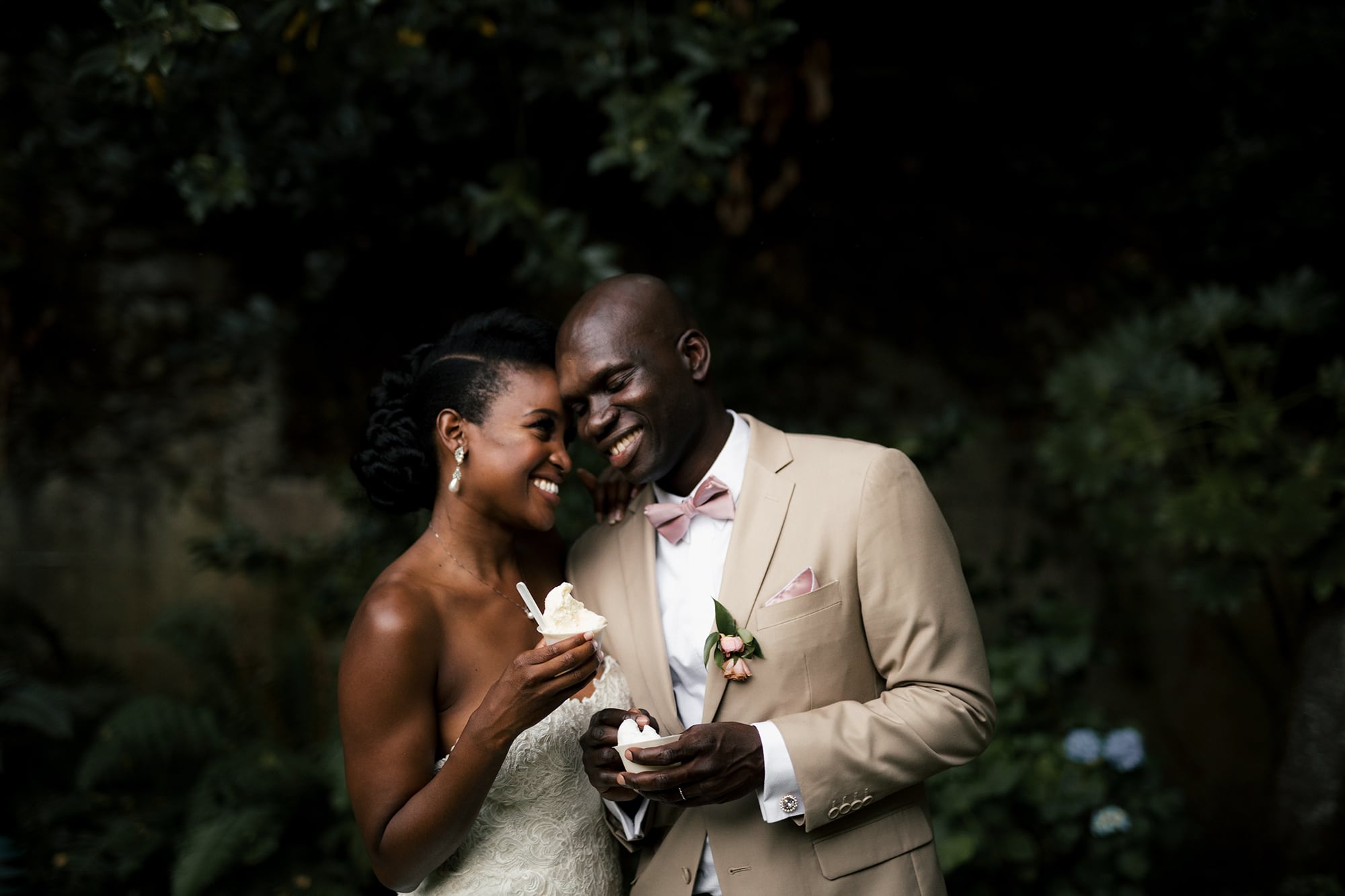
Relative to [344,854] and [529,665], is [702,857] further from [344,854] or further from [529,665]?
[344,854]

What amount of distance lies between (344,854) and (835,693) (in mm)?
2882

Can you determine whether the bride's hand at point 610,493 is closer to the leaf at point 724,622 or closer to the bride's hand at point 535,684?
the leaf at point 724,622

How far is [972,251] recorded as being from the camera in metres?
5.78

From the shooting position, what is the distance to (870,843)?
7.32ft

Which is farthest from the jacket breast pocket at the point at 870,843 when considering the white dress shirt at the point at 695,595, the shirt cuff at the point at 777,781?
the white dress shirt at the point at 695,595

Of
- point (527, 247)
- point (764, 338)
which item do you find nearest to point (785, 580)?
point (527, 247)

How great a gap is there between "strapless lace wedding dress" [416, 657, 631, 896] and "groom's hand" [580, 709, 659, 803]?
198 millimetres

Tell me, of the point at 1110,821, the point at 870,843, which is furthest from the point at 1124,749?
the point at 870,843

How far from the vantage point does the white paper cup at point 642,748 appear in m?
1.98

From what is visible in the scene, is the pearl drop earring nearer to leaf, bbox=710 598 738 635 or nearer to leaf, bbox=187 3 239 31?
leaf, bbox=710 598 738 635

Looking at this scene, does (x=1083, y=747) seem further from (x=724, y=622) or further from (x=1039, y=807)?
(x=724, y=622)

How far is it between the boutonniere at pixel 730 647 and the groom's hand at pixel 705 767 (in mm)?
137

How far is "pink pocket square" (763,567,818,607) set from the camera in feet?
7.32

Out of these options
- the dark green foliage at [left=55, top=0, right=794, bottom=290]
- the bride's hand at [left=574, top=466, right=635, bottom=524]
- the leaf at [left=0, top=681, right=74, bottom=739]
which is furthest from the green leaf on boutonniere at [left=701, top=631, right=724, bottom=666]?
the leaf at [left=0, top=681, right=74, bottom=739]
